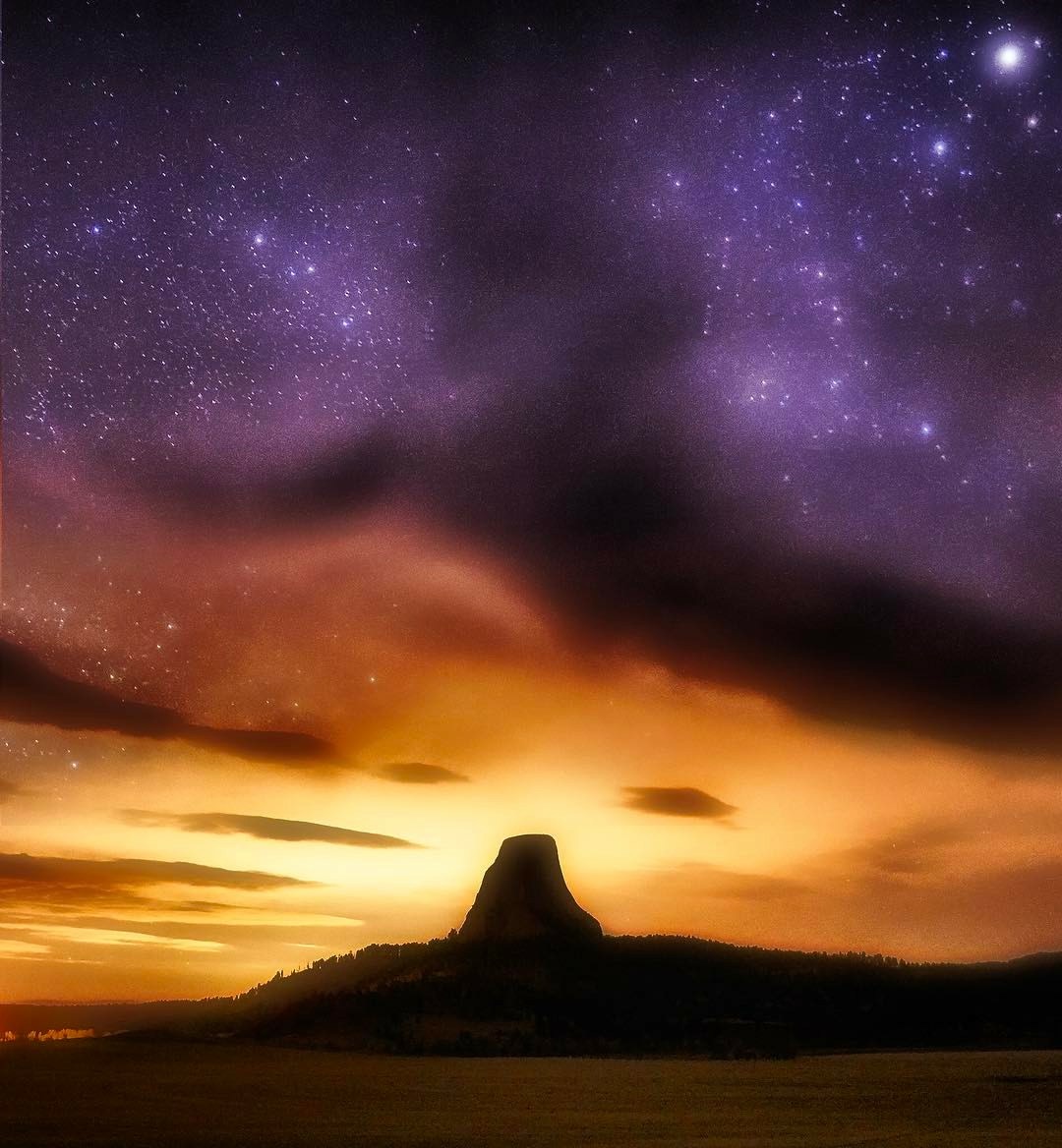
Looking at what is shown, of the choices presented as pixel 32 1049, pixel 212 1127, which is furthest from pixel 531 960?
pixel 212 1127

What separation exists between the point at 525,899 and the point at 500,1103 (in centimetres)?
12355

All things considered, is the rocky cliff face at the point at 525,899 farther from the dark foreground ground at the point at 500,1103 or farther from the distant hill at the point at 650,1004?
the dark foreground ground at the point at 500,1103

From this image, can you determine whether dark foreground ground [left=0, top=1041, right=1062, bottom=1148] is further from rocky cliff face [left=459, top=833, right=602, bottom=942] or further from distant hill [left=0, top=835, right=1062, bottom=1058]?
rocky cliff face [left=459, top=833, right=602, bottom=942]

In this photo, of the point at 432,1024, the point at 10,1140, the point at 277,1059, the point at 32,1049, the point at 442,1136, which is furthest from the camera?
the point at 432,1024

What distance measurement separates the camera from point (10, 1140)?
76.4ft

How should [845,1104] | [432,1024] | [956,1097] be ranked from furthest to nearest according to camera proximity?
1. [432,1024]
2. [956,1097]
3. [845,1104]

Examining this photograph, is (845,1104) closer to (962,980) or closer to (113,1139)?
(113,1139)

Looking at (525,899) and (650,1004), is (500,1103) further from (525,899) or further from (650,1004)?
(525,899)

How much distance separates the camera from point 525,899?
155000mm

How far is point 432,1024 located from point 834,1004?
116ft

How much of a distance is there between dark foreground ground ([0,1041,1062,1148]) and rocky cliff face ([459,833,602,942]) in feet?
298

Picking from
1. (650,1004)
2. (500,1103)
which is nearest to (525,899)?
(650,1004)

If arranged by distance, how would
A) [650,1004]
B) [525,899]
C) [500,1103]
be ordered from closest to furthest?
[500,1103]
[650,1004]
[525,899]

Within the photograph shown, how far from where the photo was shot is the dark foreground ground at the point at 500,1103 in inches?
1014
